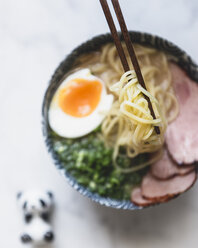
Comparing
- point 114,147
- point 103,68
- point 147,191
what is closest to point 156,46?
point 103,68

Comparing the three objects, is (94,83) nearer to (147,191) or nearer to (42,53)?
(42,53)

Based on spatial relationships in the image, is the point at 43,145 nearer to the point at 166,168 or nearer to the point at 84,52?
the point at 84,52

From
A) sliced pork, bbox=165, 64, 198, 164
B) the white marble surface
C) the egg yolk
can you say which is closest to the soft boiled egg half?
the egg yolk

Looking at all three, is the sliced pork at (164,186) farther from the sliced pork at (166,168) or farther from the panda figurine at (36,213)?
the panda figurine at (36,213)

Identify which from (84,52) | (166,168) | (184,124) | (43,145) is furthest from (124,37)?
(43,145)

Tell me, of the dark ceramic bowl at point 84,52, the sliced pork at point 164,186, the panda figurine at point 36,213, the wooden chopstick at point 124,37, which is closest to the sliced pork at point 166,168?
the sliced pork at point 164,186
